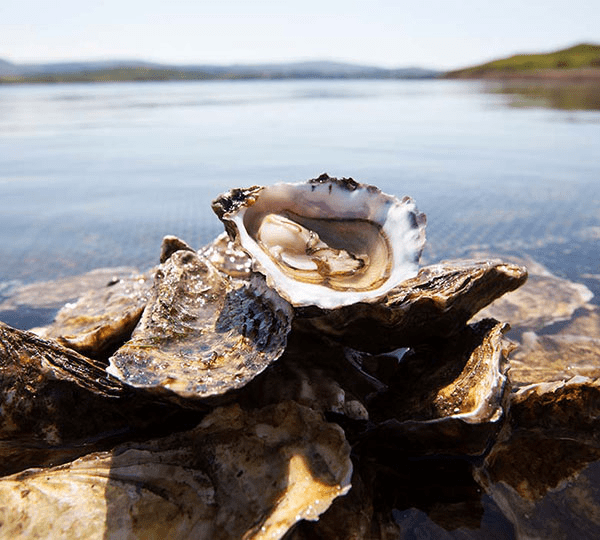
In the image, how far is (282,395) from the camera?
2529mm

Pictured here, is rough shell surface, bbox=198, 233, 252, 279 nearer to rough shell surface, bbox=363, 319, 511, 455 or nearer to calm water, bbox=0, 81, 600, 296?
rough shell surface, bbox=363, 319, 511, 455

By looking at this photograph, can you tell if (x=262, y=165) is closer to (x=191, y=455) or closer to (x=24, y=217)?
(x=24, y=217)

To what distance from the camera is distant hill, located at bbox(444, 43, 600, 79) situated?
5887cm

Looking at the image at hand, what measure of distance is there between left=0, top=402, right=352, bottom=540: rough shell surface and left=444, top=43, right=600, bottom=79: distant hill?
59.3 meters

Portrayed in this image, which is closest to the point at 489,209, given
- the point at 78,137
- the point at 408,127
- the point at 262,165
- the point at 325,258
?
the point at 262,165

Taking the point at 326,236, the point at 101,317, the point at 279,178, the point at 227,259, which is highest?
the point at 326,236

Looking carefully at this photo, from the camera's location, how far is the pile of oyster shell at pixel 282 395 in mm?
2084

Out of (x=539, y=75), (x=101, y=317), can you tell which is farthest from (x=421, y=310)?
(x=539, y=75)

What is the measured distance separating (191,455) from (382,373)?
110 centimetres

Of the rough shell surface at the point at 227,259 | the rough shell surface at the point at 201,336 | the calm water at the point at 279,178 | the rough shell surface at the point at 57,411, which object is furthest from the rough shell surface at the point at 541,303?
the rough shell surface at the point at 57,411

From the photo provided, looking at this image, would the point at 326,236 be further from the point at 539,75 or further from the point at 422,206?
the point at 539,75

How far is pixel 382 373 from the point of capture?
2.94m

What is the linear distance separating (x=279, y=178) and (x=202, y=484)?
7.24 metres

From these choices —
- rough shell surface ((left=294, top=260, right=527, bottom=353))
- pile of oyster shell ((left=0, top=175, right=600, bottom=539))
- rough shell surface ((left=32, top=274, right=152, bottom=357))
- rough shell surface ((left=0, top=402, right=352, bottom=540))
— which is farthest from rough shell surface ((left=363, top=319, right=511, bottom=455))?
rough shell surface ((left=32, top=274, right=152, bottom=357))
